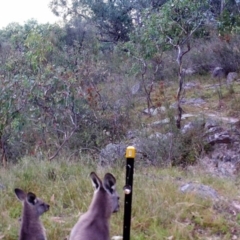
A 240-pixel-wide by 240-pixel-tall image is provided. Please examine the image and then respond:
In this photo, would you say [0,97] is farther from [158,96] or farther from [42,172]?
[158,96]

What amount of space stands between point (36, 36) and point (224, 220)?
8097mm

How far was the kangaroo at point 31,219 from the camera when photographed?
15.5ft

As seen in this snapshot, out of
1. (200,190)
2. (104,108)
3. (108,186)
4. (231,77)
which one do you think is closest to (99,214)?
(108,186)

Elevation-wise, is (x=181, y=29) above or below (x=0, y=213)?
above

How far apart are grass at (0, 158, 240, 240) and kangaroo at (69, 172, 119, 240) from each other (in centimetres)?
101

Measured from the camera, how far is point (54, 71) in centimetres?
1162

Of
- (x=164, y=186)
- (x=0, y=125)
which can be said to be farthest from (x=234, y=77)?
(x=164, y=186)

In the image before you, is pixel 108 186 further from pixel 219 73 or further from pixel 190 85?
pixel 219 73

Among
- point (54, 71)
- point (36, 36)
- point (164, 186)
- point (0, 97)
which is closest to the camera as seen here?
point (164, 186)

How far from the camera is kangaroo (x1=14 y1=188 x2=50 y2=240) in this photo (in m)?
4.73

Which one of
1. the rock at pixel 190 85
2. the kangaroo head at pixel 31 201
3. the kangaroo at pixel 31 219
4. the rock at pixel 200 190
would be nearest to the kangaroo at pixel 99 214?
the kangaroo at pixel 31 219

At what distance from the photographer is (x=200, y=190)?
6.95 meters

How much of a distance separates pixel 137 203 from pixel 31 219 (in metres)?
1.86

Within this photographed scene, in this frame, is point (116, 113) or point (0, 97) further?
point (116, 113)
